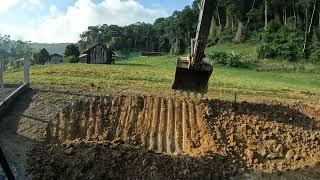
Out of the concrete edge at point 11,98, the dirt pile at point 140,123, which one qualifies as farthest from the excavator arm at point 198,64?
the concrete edge at point 11,98

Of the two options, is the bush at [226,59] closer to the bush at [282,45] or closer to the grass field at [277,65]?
the grass field at [277,65]

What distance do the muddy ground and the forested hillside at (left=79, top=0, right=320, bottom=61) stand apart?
45.3ft

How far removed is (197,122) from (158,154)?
2.38 m

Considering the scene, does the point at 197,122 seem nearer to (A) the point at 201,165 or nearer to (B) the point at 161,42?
(A) the point at 201,165

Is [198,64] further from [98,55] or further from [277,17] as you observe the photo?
[277,17]

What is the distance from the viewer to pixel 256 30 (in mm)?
58969

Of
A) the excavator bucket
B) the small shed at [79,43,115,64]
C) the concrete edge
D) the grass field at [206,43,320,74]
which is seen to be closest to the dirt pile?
the excavator bucket

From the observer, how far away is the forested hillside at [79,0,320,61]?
45656mm

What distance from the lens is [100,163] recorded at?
1191cm

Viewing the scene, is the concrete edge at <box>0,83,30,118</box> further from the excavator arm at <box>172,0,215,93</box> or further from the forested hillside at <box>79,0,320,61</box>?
the forested hillside at <box>79,0,320,61</box>

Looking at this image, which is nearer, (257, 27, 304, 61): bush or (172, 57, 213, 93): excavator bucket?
(172, 57, 213, 93): excavator bucket

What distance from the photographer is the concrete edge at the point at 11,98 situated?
47.6ft

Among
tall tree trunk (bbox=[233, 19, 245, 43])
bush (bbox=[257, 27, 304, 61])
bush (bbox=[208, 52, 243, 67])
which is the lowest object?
bush (bbox=[208, 52, 243, 67])

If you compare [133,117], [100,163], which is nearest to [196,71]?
[133,117]
